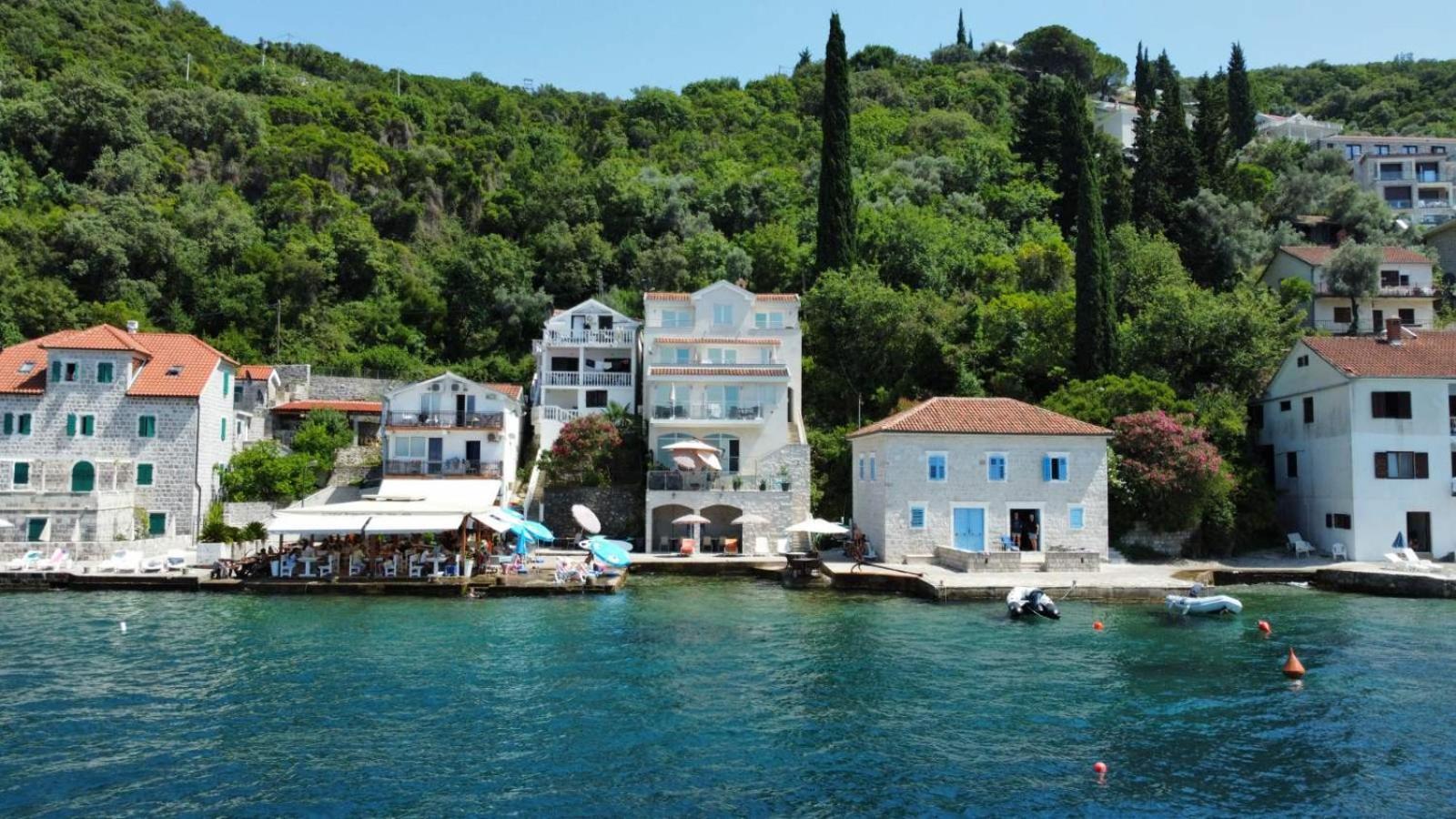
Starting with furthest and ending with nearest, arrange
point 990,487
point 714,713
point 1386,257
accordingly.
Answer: point 1386,257, point 990,487, point 714,713

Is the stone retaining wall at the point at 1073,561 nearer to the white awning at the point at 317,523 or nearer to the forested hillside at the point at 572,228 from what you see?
the forested hillside at the point at 572,228

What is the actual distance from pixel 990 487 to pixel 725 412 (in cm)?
1181

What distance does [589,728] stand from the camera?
48.0 ft

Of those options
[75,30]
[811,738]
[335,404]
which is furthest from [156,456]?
[75,30]

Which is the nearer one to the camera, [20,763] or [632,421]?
[20,763]

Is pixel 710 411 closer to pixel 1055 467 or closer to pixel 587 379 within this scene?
pixel 587 379

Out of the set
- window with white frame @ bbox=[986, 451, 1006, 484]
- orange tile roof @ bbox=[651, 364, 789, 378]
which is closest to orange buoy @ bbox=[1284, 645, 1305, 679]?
window with white frame @ bbox=[986, 451, 1006, 484]

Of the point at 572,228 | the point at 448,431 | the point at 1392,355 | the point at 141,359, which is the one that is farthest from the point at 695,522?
the point at 572,228

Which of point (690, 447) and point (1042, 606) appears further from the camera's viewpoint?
point (690, 447)

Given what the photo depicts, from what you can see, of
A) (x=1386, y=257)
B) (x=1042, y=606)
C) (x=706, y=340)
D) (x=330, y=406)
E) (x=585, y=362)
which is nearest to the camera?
(x=1042, y=606)

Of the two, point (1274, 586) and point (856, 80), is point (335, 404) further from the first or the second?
point (856, 80)

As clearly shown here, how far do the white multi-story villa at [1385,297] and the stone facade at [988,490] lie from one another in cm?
2470

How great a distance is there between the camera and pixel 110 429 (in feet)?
118

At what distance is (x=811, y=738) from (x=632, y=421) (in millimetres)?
27294
